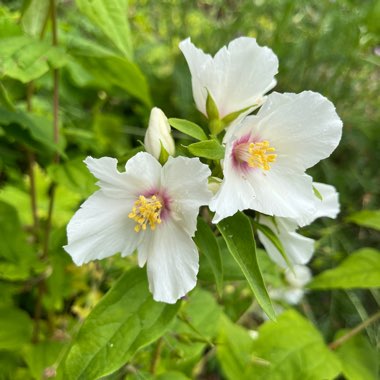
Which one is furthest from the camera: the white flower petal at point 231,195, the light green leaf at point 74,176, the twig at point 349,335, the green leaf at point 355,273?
the twig at point 349,335

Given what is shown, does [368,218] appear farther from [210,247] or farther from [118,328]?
[118,328]

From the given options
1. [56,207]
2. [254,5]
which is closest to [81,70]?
[56,207]

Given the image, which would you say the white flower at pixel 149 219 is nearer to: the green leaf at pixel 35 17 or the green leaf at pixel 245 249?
the green leaf at pixel 245 249

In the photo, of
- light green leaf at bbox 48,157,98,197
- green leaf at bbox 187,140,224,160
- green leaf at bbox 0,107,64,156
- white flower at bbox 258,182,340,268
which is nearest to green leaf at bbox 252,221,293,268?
white flower at bbox 258,182,340,268

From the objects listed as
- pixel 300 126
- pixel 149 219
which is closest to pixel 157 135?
pixel 149 219

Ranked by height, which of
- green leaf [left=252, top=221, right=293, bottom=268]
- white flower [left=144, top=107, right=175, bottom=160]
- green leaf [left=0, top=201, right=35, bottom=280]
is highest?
white flower [left=144, top=107, right=175, bottom=160]

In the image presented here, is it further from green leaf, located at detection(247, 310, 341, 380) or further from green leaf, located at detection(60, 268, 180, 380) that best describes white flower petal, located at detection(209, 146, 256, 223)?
green leaf, located at detection(247, 310, 341, 380)

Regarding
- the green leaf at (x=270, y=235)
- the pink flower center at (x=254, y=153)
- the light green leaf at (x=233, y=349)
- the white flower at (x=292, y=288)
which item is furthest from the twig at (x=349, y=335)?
the pink flower center at (x=254, y=153)
